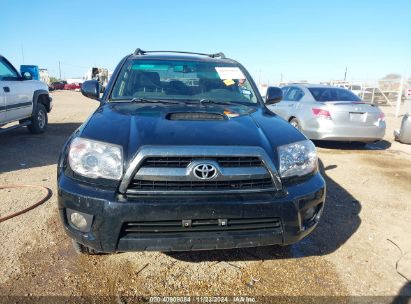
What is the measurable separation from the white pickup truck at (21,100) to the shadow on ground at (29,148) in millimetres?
384

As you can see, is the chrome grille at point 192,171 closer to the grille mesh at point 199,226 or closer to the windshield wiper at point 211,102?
the grille mesh at point 199,226

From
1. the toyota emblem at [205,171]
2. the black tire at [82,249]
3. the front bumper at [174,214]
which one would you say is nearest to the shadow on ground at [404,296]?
the front bumper at [174,214]

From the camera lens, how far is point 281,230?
7.51ft

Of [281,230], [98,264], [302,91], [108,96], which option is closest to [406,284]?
[281,230]

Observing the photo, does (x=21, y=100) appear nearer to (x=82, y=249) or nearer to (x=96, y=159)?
(x=82, y=249)

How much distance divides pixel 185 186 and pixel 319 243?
169 centimetres

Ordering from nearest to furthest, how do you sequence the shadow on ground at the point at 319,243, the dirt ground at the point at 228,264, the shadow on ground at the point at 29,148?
the dirt ground at the point at 228,264, the shadow on ground at the point at 319,243, the shadow on ground at the point at 29,148

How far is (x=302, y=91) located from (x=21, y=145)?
6471 millimetres

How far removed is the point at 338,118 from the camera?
702 cm

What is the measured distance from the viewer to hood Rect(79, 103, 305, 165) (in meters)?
2.29

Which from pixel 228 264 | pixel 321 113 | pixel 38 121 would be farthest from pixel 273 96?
pixel 38 121

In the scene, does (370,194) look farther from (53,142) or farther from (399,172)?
(53,142)

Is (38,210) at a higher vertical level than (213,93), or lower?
lower

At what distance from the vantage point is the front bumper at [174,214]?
209 centimetres
